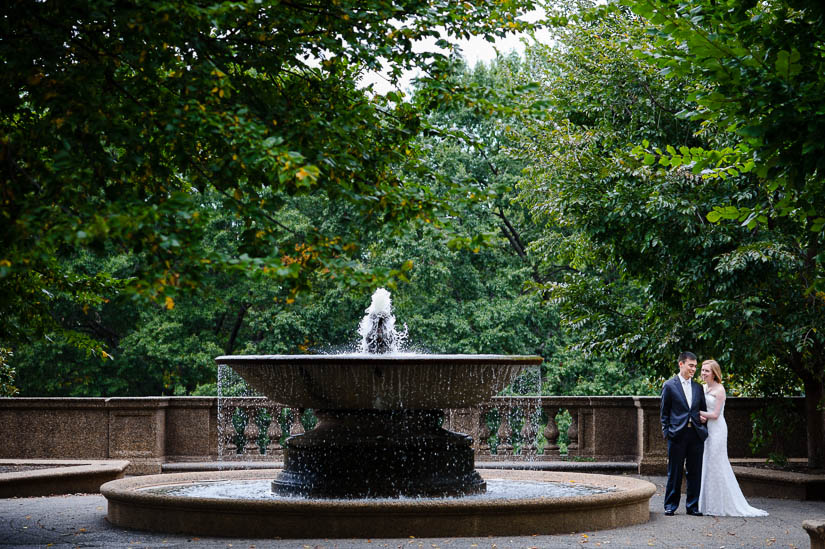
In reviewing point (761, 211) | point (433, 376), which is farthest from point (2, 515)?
point (761, 211)

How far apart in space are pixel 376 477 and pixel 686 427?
3.33m

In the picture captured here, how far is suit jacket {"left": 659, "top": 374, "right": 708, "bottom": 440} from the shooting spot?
9.94 m

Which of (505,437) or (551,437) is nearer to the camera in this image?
(505,437)

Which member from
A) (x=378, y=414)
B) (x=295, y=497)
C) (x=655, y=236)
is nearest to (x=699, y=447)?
(x=378, y=414)

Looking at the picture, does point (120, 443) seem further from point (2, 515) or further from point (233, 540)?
point (233, 540)

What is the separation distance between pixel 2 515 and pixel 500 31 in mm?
6663

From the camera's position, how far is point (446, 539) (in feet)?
25.0

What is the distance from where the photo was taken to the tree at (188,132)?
5.36 metres

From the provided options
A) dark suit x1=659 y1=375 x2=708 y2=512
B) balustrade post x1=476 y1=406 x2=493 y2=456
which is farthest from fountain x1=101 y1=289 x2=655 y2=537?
balustrade post x1=476 y1=406 x2=493 y2=456

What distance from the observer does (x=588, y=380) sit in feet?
86.0

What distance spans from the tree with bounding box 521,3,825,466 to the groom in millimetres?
1970

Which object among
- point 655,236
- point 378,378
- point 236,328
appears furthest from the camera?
point 236,328

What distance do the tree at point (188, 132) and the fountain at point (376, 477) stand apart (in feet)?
6.22

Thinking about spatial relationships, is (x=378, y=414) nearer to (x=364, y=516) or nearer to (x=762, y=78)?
(x=364, y=516)
